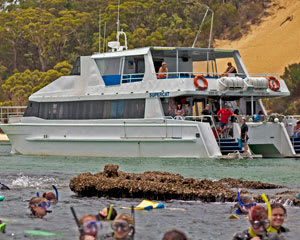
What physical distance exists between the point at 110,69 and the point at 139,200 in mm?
14337

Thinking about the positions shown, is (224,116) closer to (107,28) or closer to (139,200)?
(139,200)

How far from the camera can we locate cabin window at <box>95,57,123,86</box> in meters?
28.8

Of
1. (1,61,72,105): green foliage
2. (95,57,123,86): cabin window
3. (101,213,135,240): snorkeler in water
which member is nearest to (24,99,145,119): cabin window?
(95,57,123,86): cabin window

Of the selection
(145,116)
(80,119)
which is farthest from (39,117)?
(145,116)

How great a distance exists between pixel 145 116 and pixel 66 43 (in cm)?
5533

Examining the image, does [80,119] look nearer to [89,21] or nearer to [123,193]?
[123,193]

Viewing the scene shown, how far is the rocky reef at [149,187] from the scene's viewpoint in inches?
605

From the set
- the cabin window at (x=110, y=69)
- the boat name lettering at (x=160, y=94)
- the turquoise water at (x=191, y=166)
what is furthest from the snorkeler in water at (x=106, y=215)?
the cabin window at (x=110, y=69)

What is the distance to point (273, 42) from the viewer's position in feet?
250

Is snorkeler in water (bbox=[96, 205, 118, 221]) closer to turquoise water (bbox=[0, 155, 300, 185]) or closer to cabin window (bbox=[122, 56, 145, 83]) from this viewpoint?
turquoise water (bbox=[0, 155, 300, 185])

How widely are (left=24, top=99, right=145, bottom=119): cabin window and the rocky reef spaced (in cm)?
1087

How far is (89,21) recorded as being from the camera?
268 feet

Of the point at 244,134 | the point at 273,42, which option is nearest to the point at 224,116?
the point at 244,134

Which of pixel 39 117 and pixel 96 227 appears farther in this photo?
pixel 39 117
